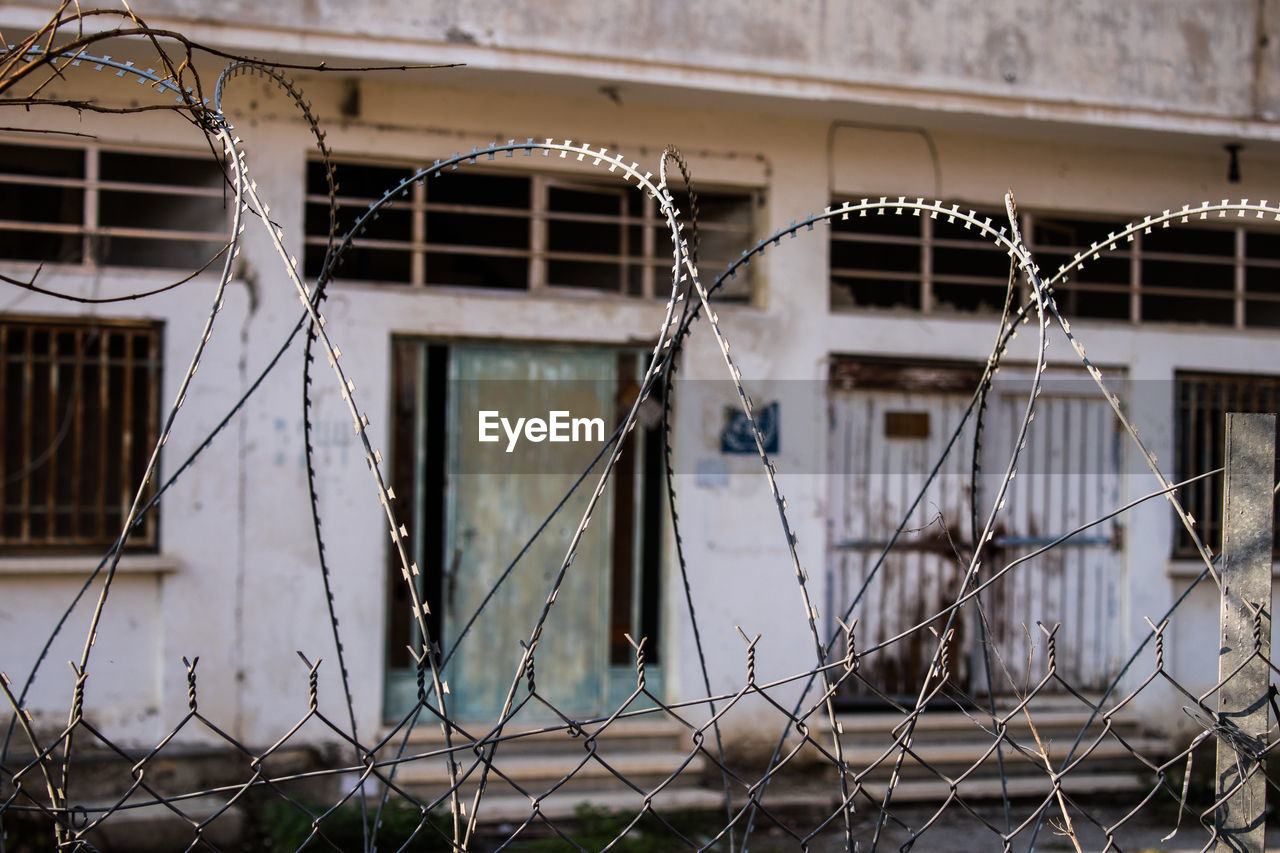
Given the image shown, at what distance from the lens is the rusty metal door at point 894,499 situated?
20.6 ft

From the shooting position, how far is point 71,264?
17.4 ft

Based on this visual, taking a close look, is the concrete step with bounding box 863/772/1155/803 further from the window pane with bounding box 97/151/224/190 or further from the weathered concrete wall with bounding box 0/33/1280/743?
the window pane with bounding box 97/151/224/190

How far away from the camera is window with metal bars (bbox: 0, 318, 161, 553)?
5254mm

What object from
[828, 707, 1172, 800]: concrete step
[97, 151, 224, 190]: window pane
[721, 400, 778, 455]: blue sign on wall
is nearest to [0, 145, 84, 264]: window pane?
[97, 151, 224, 190]: window pane

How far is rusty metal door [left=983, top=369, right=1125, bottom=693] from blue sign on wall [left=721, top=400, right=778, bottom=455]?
128cm

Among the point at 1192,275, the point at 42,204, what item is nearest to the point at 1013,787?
the point at 1192,275

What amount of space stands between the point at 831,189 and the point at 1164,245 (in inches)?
89.8

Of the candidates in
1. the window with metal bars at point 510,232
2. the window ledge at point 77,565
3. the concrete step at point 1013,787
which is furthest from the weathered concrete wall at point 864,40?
the concrete step at point 1013,787

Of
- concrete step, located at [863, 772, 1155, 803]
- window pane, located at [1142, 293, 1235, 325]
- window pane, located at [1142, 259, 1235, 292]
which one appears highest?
window pane, located at [1142, 259, 1235, 292]

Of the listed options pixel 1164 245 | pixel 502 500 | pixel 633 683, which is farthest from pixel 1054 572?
pixel 502 500

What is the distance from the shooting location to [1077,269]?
6.43 meters

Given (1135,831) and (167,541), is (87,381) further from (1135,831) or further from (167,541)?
(1135,831)

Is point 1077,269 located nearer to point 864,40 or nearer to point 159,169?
point 864,40

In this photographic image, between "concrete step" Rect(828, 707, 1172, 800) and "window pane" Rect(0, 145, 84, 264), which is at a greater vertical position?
"window pane" Rect(0, 145, 84, 264)
